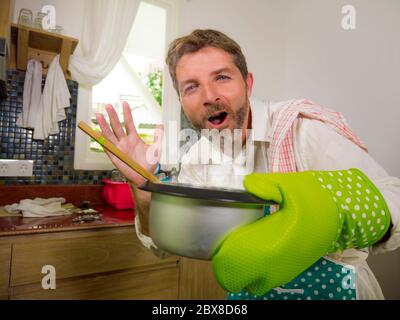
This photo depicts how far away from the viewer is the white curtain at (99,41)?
1.63 meters

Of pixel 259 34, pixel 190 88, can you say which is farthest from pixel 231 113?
pixel 259 34

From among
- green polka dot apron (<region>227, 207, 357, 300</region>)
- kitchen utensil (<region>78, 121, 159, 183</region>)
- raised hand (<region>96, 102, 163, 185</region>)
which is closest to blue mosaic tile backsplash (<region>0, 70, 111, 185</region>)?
raised hand (<region>96, 102, 163, 185</region>)

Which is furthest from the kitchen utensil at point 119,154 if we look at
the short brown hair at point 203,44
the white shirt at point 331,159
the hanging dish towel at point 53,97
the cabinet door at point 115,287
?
the hanging dish towel at point 53,97

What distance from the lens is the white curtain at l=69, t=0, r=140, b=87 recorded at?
163 centimetres

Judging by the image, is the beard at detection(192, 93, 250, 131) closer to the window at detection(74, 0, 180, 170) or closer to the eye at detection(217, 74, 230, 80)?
the eye at detection(217, 74, 230, 80)

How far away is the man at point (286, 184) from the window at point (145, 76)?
0.96m

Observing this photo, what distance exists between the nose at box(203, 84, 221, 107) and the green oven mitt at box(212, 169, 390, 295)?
47 centimetres

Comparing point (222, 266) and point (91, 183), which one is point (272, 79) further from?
point (222, 266)

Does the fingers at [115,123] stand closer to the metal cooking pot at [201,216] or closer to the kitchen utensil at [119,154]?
the kitchen utensil at [119,154]

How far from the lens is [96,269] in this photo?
3.90 ft

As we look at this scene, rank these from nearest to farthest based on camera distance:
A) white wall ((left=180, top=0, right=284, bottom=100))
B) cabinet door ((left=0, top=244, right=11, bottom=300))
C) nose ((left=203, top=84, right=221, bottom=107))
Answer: nose ((left=203, top=84, right=221, bottom=107)), cabinet door ((left=0, top=244, right=11, bottom=300)), white wall ((left=180, top=0, right=284, bottom=100))
